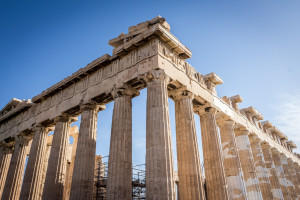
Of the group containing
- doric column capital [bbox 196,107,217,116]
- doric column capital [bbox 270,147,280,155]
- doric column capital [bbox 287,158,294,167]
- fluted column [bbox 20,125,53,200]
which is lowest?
fluted column [bbox 20,125,53,200]

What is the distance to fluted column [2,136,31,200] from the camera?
2292 centimetres

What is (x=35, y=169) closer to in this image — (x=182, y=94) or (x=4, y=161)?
(x=4, y=161)

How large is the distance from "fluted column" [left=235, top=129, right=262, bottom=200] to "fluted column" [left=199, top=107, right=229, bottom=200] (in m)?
6.60

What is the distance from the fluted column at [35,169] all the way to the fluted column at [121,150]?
31.3ft

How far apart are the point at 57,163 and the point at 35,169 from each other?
2.92m

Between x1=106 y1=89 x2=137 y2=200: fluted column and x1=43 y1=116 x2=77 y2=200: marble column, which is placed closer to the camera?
x1=106 y1=89 x2=137 y2=200: fluted column

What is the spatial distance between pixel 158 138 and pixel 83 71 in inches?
389

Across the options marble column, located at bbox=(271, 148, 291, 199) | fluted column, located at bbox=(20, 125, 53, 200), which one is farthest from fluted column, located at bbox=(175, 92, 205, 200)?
marble column, located at bbox=(271, 148, 291, 199)

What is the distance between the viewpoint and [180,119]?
16.7 m

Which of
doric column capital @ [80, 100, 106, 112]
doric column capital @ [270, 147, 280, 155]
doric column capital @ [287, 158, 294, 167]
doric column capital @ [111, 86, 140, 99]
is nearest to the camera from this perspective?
doric column capital @ [111, 86, 140, 99]

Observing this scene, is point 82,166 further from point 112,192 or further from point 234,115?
point 234,115

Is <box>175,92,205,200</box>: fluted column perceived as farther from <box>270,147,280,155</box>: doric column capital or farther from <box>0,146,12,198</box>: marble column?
<box>270,147,280,155</box>: doric column capital

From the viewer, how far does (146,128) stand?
46.7 ft

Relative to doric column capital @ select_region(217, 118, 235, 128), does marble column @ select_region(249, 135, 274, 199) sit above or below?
below
